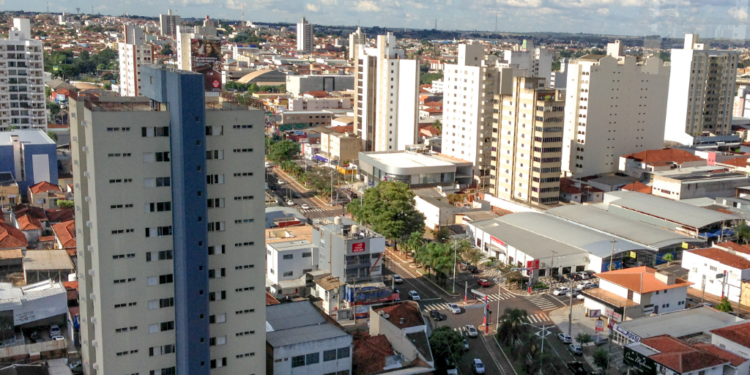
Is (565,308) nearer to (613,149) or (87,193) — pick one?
(87,193)

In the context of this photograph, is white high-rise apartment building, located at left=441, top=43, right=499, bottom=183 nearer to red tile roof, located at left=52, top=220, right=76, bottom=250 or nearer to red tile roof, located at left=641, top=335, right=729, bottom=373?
red tile roof, located at left=52, top=220, right=76, bottom=250

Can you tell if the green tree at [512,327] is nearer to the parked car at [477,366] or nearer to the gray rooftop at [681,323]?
the parked car at [477,366]

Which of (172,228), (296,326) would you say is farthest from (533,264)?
(172,228)

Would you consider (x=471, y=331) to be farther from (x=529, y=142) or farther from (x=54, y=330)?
(x=529, y=142)

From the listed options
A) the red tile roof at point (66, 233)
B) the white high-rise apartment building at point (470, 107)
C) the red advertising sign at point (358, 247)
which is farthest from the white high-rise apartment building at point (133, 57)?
the red advertising sign at point (358, 247)

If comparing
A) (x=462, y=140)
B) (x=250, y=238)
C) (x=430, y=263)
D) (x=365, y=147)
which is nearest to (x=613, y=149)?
(x=462, y=140)

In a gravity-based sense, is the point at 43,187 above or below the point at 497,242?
above
